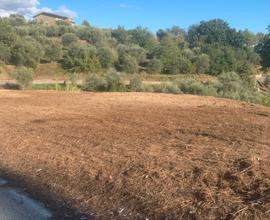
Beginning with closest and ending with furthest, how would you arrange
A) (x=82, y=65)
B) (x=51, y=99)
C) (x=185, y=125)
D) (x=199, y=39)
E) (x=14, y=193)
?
1. (x=14, y=193)
2. (x=185, y=125)
3. (x=51, y=99)
4. (x=82, y=65)
5. (x=199, y=39)

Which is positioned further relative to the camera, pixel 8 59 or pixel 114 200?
pixel 8 59

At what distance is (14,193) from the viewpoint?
796 cm

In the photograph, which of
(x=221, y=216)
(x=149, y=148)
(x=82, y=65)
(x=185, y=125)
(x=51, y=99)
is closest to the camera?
(x=221, y=216)

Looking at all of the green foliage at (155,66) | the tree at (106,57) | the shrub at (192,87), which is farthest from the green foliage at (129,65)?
the shrub at (192,87)

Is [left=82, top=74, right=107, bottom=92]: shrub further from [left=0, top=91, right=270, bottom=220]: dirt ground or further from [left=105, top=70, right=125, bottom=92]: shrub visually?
[left=0, top=91, right=270, bottom=220]: dirt ground

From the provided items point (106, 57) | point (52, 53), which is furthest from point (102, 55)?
point (52, 53)

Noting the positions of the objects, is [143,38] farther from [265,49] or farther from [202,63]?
[265,49]

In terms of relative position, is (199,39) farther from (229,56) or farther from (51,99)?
(51,99)

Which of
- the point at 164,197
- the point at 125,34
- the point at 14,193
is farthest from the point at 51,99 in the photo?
the point at 125,34

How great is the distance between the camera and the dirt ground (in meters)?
6.60

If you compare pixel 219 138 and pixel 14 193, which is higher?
pixel 219 138

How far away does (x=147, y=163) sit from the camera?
8.23 meters

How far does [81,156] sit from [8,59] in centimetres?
5935

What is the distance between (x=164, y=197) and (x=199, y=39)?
11621cm
